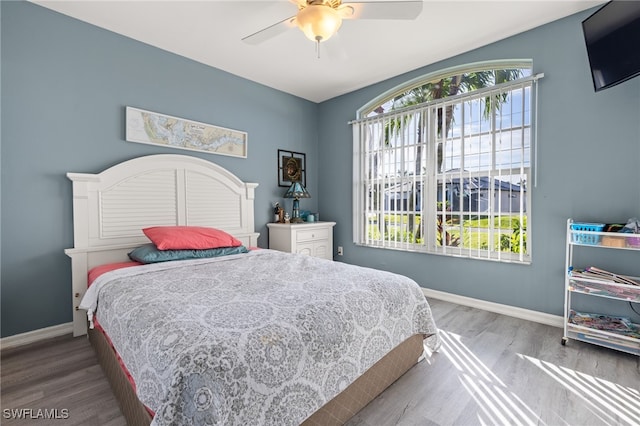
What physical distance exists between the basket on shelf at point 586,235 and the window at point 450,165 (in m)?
0.45

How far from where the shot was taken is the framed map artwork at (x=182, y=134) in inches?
107

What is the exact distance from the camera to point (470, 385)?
1.71 meters

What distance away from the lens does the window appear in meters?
2.70

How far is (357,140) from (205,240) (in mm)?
2371

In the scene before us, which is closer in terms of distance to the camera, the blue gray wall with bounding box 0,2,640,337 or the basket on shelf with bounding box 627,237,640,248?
the basket on shelf with bounding box 627,237,640,248

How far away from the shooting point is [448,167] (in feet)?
10.1

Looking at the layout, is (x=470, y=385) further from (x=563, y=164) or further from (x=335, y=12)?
(x=335, y=12)

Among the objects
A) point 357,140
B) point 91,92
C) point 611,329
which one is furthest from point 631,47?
point 91,92

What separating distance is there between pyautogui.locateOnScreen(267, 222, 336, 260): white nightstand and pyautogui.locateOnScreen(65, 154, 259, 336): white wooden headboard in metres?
0.36

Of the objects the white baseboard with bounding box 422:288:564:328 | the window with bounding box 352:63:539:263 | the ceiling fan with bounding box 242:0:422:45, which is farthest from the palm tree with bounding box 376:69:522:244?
the ceiling fan with bounding box 242:0:422:45

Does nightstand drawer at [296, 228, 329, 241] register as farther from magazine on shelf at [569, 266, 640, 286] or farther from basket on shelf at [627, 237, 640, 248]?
basket on shelf at [627, 237, 640, 248]

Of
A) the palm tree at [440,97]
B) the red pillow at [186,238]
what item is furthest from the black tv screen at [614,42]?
the red pillow at [186,238]

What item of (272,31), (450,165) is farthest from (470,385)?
(272,31)

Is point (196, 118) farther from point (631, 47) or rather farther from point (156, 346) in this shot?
point (631, 47)
